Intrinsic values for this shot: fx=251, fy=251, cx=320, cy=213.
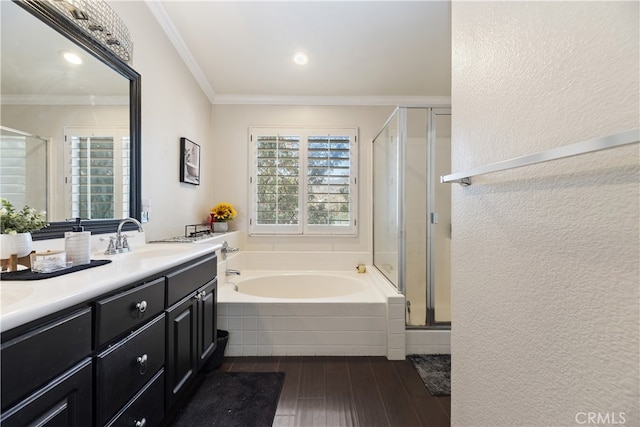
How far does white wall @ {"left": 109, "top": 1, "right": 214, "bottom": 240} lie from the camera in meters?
1.71

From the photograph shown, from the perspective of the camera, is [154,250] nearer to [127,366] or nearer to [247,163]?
[127,366]

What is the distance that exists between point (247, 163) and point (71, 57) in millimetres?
1905

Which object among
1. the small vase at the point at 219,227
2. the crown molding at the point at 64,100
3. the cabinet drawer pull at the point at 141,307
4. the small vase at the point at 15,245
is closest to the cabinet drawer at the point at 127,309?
the cabinet drawer pull at the point at 141,307

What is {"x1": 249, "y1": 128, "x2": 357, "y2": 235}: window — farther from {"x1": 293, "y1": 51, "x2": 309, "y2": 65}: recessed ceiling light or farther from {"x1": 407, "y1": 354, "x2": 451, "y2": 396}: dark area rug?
{"x1": 407, "y1": 354, "x2": 451, "y2": 396}: dark area rug

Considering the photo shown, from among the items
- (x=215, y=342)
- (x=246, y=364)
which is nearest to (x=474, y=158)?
(x=215, y=342)

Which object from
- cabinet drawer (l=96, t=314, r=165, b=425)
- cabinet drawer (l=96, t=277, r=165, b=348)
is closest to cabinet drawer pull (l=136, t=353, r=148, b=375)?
cabinet drawer (l=96, t=314, r=165, b=425)

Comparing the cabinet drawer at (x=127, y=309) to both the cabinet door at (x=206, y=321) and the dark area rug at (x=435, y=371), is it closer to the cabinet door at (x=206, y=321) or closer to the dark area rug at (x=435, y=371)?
the cabinet door at (x=206, y=321)

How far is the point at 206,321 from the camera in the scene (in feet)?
5.01

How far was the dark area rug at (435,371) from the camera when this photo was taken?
1614 millimetres

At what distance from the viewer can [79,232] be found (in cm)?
104

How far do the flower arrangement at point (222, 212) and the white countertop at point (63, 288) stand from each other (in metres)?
1.72

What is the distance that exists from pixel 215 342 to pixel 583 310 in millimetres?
1817

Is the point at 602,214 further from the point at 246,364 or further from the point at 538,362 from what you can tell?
the point at 246,364

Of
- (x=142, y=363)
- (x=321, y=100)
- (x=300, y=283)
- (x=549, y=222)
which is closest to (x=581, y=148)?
(x=549, y=222)
